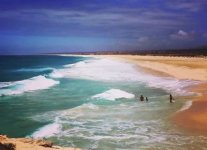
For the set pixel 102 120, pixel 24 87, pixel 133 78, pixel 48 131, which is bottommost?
pixel 24 87

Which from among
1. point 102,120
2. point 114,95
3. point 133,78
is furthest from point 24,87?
point 102,120

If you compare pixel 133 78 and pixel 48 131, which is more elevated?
pixel 133 78

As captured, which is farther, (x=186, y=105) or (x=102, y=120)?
(x=186, y=105)

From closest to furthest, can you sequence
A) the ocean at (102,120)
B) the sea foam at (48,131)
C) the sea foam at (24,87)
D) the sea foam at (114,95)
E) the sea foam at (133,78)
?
1. the ocean at (102,120)
2. the sea foam at (48,131)
3. the sea foam at (114,95)
4. the sea foam at (133,78)
5. the sea foam at (24,87)

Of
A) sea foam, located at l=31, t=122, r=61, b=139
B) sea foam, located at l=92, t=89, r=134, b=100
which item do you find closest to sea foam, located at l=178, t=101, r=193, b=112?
sea foam, located at l=92, t=89, r=134, b=100

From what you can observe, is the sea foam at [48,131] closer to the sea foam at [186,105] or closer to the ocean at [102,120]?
the ocean at [102,120]

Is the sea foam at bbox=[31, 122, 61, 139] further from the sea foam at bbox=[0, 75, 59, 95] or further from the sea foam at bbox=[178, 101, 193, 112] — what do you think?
the sea foam at bbox=[0, 75, 59, 95]

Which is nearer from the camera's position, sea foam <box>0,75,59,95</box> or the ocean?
the ocean

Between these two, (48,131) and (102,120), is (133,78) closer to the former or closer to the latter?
(102,120)

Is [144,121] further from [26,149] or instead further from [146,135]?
[26,149]

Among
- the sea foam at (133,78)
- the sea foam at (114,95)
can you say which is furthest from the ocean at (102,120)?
the sea foam at (133,78)

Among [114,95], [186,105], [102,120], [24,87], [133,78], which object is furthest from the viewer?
[133,78]

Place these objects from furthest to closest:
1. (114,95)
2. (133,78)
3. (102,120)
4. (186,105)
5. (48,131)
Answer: (133,78)
(114,95)
(186,105)
(102,120)
(48,131)
